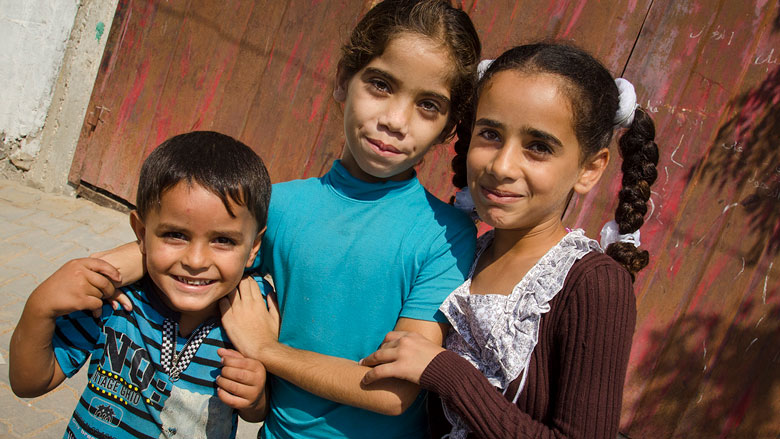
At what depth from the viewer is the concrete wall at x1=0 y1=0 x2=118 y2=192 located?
446 centimetres

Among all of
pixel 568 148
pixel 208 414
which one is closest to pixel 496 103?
pixel 568 148

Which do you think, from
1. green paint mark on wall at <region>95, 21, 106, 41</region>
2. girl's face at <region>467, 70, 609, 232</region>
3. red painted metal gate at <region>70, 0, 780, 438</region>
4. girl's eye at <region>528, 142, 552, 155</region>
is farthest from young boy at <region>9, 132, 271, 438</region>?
green paint mark on wall at <region>95, 21, 106, 41</region>

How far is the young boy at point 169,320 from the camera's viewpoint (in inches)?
55.7

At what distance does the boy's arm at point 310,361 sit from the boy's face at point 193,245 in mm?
95

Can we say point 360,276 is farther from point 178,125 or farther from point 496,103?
point 178,125

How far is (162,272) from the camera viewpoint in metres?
1.44

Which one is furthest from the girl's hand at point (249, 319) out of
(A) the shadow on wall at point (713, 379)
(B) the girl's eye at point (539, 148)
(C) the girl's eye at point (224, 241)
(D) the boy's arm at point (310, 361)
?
(A) the shadow on wall at point (713, 379)

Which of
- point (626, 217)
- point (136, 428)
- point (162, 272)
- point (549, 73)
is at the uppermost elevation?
point (549, 73)

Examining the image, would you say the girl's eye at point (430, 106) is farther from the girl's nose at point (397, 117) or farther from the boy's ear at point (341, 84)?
the boy's ear at point (341, 84)

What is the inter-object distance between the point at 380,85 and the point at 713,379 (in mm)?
2549

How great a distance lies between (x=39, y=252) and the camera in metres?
3.88

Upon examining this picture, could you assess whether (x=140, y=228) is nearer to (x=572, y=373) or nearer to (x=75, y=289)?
(x=75, y=289)

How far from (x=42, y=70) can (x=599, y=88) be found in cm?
459

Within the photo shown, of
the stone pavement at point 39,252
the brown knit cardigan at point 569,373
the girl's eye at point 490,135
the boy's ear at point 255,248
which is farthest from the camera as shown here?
the stone pavement at point 39,252
